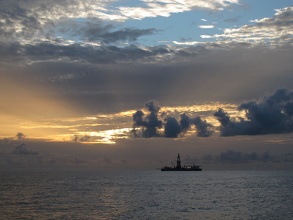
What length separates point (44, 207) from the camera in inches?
3939

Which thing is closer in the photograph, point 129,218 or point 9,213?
point 129,218

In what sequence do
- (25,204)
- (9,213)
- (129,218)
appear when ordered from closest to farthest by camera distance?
(129,218), (9,213), (25,204)

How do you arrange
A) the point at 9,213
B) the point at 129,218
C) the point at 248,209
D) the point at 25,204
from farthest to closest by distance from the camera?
1. the point at 25,204
2. the point at 248,209
3. the point at 9,213
4. the point at 129,218

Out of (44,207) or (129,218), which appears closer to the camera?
(129,218)

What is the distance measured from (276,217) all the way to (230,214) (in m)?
9.55

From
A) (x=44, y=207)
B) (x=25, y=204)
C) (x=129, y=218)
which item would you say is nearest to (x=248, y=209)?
(x=129, y=218)

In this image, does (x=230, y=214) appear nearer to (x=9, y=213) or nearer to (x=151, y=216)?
(x=151, y=216)

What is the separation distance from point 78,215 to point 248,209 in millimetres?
40993

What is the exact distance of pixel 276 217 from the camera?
281 feet

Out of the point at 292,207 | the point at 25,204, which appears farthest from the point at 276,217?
the point at 25,204

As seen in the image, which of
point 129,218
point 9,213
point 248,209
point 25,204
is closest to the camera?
point 129,218

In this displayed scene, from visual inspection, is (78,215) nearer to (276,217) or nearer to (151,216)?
(151,216)

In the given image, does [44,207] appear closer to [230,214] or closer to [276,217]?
[230,214]

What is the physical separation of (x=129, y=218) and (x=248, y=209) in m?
32.7
